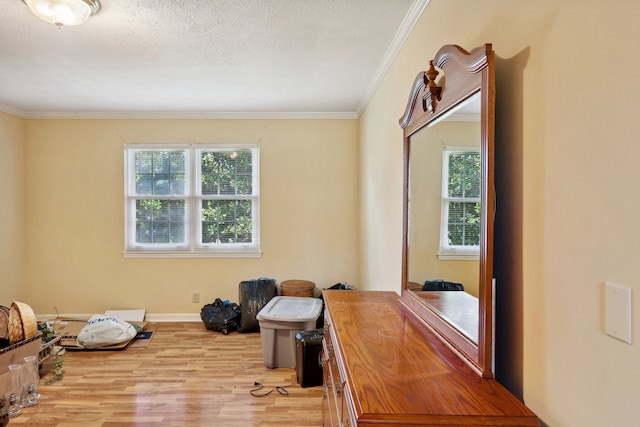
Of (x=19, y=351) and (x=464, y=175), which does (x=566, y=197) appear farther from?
(x=19, y=351)

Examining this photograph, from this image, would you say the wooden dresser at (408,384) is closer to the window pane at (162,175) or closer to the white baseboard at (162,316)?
the white baseboard at (162,316)

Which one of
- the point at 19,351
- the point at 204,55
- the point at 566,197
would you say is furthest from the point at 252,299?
the point at 566,197

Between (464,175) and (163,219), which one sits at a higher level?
(464,175)

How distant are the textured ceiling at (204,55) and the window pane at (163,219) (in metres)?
1.11

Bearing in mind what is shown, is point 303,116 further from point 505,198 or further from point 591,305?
point 591,305

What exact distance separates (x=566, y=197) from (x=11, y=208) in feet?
17.6

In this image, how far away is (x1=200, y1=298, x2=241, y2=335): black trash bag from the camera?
424cm

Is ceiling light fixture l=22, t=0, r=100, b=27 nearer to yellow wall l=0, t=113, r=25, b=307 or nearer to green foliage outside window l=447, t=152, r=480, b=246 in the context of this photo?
green foliage outside window l=447, t=152, r=480, b=246

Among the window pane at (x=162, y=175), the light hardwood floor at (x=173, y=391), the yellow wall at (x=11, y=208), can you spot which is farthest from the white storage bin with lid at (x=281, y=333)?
the yellow wall at (x=11, y=208)

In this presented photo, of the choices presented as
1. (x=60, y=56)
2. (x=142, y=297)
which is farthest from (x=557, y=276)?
(x=142, y=297)

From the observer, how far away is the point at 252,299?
4.27 metres

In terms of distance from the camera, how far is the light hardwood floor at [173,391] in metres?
2.48

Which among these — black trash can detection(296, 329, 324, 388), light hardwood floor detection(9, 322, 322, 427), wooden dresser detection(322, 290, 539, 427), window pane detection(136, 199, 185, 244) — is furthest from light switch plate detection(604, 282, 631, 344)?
window pane detection(136, 199, 185, 244)

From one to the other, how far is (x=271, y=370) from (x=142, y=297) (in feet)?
7.31
